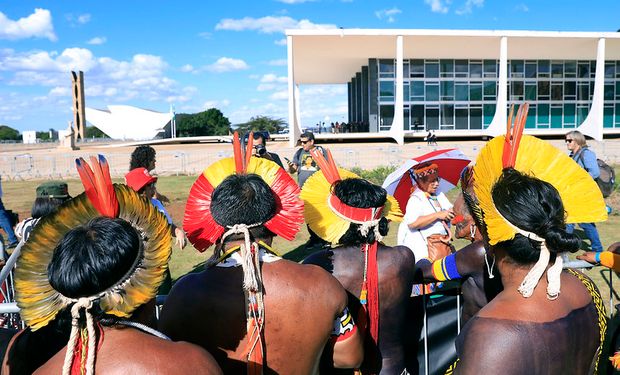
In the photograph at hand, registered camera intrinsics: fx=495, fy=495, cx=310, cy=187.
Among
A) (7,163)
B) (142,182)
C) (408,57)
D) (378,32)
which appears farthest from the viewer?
(408,57)

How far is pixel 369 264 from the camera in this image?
2.61m

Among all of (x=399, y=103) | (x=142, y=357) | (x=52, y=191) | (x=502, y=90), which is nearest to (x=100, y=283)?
(x=142, y=357)

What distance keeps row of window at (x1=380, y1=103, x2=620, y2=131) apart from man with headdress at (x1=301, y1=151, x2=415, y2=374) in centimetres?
3403

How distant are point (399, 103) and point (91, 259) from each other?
3164 centimetres

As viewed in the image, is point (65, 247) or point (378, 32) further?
point (378, 32)

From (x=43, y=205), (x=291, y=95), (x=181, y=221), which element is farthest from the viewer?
(x=291, y=95)

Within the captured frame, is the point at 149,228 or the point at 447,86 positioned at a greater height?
the point at 447,86

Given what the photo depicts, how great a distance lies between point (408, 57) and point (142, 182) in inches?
1328

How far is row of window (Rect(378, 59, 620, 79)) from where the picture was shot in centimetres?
3631

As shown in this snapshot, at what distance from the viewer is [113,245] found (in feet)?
4.74

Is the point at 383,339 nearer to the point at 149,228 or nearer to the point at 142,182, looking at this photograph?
the point at 149,228

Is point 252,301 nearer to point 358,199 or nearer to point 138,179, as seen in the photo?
point 358,199

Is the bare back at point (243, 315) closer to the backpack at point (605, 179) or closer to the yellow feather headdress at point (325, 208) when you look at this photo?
the yellow feather headdress at point (325, 208)

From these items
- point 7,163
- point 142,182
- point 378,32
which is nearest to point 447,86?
point 378,32
